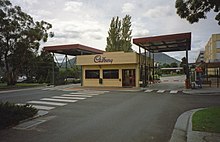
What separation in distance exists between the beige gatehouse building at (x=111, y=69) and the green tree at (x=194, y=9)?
1735 cm

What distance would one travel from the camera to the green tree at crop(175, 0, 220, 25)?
9418 mm

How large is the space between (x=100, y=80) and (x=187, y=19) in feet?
69.0

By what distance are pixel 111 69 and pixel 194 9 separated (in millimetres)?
20601

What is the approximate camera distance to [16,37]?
30297 mm

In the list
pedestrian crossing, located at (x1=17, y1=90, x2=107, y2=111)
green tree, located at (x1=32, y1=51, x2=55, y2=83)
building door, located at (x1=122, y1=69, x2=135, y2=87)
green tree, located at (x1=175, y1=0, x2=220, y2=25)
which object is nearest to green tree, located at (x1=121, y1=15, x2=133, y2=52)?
green tree, located at (x1=32, y1=51, x2=55, y2=83)

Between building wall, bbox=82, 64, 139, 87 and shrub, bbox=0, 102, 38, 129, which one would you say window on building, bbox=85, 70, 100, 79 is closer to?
building wall, bbox=82, 64, 139, 87

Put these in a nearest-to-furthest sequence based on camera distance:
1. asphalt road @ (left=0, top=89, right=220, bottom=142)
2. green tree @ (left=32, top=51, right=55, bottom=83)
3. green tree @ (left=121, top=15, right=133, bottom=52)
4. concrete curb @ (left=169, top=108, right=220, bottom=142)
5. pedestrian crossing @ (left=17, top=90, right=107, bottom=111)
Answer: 1. concrete curb @ (left=169, top=108, right=220, bottom=142)
2. asphalt road @ (left=0, top=89, right=220, bottom=142)
3. pedestrian crossing @ (left=17, top=90, right=107, bottom=111)
4. green tree @ (left=32, top=51, right=55, bottom=83)
5. green tree @ (left=121, top=15, right=133, bottom=52)

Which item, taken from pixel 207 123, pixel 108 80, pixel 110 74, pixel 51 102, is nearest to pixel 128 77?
pixel 110 74

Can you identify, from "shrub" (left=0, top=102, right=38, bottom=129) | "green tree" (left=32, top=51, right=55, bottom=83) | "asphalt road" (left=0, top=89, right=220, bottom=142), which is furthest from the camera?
"green tree" (left=32, top=51, right=55, bottom=83)

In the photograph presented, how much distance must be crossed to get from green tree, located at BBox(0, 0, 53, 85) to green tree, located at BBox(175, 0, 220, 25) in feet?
78.5

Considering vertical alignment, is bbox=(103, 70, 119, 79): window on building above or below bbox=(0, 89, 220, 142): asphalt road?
above

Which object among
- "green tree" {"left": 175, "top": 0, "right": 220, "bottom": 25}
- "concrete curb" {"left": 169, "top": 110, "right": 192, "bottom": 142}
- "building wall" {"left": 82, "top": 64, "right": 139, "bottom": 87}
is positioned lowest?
"concrete curb" {"left": 169, "top": 110, "right": 192, "bottom": 142}

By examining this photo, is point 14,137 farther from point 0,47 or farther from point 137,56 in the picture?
point 0,47

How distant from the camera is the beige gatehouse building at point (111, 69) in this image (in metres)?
28.3
